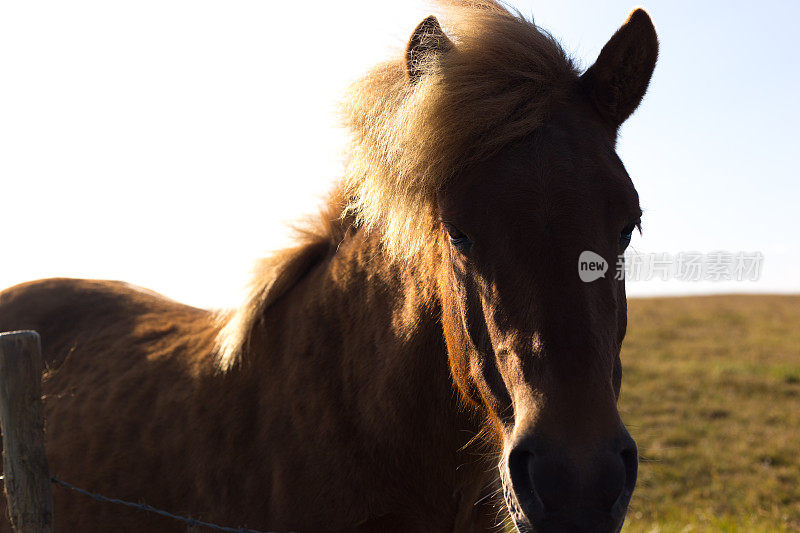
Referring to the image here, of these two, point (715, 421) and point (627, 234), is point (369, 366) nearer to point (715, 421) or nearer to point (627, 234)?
point (627, 234)

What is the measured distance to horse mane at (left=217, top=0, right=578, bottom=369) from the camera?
2057 mm

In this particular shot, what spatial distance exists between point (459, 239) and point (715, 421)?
967 cm

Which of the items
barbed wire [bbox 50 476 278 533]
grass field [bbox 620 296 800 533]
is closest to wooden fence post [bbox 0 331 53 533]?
barbed wire [bbox 50 476 278 533]

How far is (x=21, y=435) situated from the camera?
8.41ft

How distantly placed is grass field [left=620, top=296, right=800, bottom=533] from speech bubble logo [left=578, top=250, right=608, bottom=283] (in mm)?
1594

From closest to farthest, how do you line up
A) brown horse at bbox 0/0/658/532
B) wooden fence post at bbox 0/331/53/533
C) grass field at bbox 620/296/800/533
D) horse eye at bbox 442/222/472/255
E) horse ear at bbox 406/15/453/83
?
brown horse at bbox 0/0/658/532 → horse eye at bbox 442/222/472/255 → horse ear at bbox 406/15/453/83 → wooden fence post at bbox 0/331/53/533 → grass field at bbox 620/296/800/533

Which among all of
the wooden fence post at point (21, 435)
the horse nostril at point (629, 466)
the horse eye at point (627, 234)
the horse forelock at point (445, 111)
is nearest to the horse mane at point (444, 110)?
the horse forelock at point (445, 111)

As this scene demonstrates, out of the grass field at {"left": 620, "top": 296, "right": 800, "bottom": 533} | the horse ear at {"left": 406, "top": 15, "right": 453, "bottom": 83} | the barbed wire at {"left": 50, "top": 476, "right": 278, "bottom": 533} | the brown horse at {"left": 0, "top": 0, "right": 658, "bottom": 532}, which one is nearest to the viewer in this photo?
the brown horse at {"left": 0, "top": 0, "right": 658, "bottom": 532}

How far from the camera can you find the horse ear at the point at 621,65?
2.27 metres

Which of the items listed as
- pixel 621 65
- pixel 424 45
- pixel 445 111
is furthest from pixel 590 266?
pixel 424 45

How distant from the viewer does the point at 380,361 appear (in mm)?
2359

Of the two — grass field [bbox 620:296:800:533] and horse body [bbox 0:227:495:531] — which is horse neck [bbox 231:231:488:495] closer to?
horse body [bbox 0:227:495:531]

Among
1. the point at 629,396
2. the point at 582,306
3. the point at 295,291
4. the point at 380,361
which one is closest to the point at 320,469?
the point at 380,361

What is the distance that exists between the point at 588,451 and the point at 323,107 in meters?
1.73
